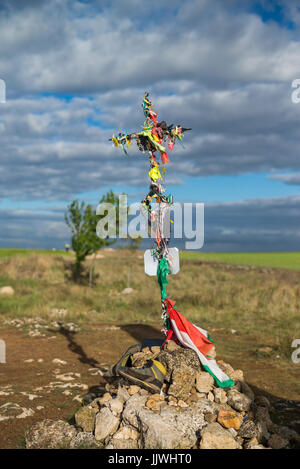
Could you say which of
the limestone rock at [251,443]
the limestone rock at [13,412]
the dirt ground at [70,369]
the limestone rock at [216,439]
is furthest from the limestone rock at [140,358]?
the limestone rock at [13,412]

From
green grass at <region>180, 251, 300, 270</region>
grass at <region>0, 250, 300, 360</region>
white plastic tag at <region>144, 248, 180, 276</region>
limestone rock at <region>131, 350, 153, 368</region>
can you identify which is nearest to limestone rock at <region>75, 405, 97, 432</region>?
limestone rock at <region>131, 350, 153, 368</region>

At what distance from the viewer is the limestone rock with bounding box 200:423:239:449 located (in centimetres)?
532

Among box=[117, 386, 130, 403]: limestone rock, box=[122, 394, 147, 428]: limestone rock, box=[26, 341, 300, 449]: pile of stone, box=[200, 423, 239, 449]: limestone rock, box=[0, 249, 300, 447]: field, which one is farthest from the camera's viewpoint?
box=[0, 249, 300, 447]: field

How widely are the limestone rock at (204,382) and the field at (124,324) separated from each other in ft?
8.65

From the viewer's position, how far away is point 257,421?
6227mm

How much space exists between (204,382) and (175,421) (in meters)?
1.07

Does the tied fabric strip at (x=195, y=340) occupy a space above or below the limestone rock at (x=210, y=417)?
above

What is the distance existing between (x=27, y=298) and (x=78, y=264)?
741cm

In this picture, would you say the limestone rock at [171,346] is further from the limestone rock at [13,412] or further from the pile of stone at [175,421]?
the limestone rock at [13,412]

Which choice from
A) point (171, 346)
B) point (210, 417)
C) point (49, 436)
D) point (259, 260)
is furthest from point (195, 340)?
point (259, 260)

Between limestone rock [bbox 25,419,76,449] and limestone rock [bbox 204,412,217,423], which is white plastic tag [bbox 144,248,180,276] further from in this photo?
limestone rock [bbox 25,419,76,449]

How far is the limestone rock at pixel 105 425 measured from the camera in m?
5.90

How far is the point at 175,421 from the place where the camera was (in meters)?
5.68

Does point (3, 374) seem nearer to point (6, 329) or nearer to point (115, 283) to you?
point (6, 329)
